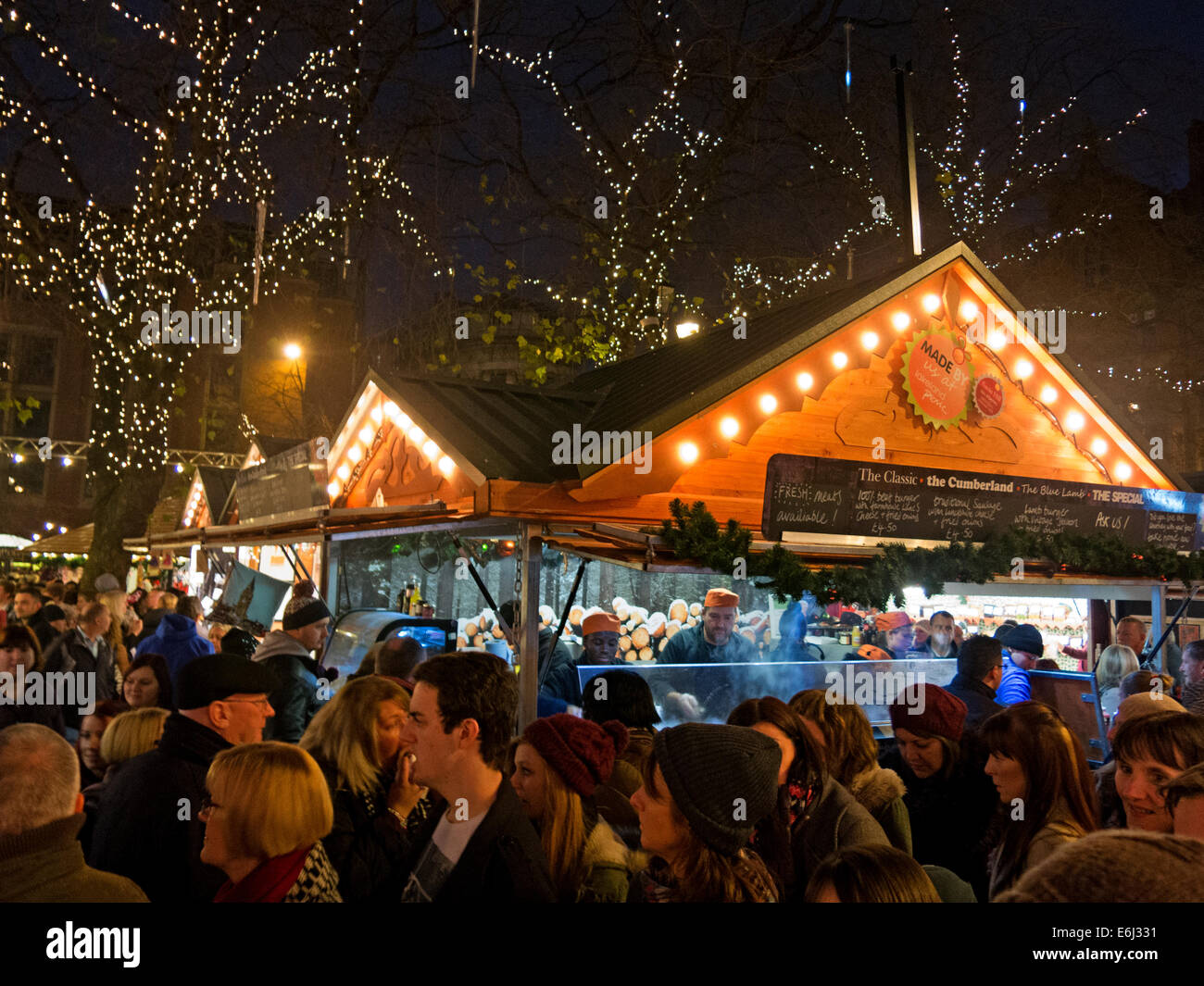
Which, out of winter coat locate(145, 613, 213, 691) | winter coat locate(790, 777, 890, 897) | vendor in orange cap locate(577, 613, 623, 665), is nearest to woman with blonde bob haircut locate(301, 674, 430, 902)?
winter coat locate(790, 777, 890, 897)

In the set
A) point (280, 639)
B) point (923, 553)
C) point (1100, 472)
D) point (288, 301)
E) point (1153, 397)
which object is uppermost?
point (288, 301)

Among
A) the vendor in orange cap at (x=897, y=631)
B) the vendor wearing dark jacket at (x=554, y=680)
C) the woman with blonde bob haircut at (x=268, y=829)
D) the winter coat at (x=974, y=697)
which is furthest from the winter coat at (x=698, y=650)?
the woman with blonde bob haircut at (x=268, y=829)

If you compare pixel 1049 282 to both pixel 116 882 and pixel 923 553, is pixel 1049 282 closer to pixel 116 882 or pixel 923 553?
pixel 923 553

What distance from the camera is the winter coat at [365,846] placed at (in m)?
3.40

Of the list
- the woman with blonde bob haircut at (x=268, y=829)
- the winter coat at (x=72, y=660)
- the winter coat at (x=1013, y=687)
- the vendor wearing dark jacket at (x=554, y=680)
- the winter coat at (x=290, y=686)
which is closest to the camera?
the woman with blonde bob haircut at (x=268, y=829)

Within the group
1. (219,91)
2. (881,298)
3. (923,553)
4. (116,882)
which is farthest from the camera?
(219,91)

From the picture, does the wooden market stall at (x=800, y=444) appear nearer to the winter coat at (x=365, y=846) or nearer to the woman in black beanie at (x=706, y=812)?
the winter coat at (x=365, y=846)

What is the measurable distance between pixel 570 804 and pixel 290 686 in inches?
145

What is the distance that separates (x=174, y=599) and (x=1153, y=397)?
28017 mm

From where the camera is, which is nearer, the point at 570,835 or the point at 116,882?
the point at 116,882

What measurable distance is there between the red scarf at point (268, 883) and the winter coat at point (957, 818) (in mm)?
2909

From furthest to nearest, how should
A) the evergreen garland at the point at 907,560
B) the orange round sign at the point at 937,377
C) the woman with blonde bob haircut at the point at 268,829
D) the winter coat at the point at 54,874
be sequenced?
the orange round sign at the point at 937,377 → the evergreen garland at the point at 907,560 → the woman with blonde bob haircut at the point at 268,829 → the winter coat at the point at 54,874

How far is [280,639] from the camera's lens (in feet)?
23.4

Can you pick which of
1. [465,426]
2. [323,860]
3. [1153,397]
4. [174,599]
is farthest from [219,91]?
[1153,397]
